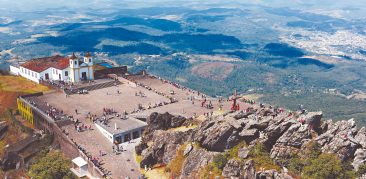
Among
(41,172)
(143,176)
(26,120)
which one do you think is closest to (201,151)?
(143,176)

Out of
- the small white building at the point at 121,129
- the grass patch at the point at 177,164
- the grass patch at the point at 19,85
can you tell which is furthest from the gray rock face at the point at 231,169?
the grass patch at the point at 19,85

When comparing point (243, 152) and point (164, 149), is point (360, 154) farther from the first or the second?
point (164, 149)

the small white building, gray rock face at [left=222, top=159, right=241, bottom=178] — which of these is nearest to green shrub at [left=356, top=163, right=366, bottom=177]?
gray rock face at [left=222, top=159, right=241, bottom=178]

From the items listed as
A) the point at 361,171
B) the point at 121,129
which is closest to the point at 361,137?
the point at 361,171

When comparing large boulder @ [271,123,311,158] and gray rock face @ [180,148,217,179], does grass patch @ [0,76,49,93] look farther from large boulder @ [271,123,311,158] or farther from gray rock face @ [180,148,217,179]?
large boulder @ [271,123,311,158]

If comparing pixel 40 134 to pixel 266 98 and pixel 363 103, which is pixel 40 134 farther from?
pixel 363 103

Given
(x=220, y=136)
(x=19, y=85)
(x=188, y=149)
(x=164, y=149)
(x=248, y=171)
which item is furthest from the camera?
(x=19, y=85)

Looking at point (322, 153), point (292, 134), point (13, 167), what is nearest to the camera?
point (322, 153)
